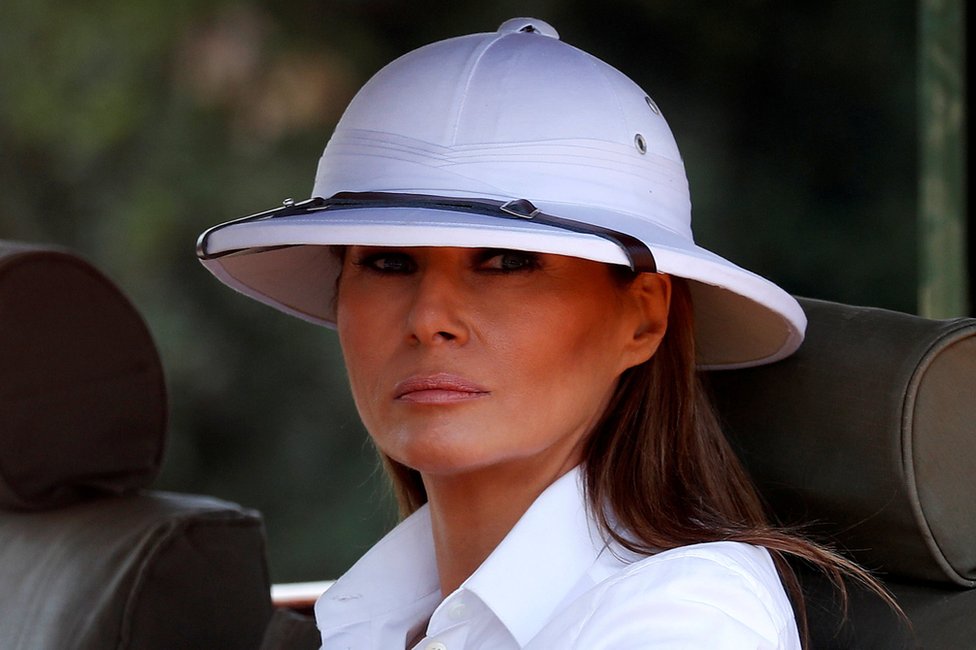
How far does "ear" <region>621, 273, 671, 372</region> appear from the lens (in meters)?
1.43

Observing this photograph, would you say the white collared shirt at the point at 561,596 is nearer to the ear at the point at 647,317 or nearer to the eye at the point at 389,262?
the ear at the point at 647,317

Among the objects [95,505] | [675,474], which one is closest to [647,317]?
[675,474]

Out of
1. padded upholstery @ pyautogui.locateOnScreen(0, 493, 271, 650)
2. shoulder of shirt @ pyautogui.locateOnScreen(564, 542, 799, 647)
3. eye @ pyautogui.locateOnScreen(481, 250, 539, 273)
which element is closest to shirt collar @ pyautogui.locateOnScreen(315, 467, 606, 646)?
shoulder of shirt @ pyautogui.locateOnScreen(564, 542, 799, 647)

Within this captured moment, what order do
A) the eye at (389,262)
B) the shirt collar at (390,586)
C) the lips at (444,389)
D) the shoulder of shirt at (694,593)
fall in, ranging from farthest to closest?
the shirt collar at (390,586), the eye at (389,262), the lips at (444,389), the shoulder of shirt at (694,593)

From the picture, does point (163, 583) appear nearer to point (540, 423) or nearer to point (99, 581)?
point (99, 581)

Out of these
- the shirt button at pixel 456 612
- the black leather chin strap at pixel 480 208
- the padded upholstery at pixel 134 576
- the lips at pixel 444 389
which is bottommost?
the padded upholstery at pixel 134 576

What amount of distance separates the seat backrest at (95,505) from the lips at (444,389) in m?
0.67

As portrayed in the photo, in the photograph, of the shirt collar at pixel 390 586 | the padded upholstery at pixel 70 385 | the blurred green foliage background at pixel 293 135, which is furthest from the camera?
the blurred green foliage background at pixel 293 135

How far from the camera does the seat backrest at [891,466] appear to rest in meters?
1.37

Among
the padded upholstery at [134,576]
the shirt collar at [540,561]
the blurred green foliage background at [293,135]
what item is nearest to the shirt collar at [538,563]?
the shirt collar at [540,561]

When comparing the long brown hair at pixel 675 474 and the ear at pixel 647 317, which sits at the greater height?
the ear at pixel 647 317

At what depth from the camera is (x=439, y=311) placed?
1324 mm

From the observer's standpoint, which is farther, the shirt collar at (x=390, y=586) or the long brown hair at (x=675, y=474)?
the shirt collar at (x=390, y=586)

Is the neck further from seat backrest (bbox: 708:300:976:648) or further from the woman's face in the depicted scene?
seat backrest (bbox: 708:300:976:648)
